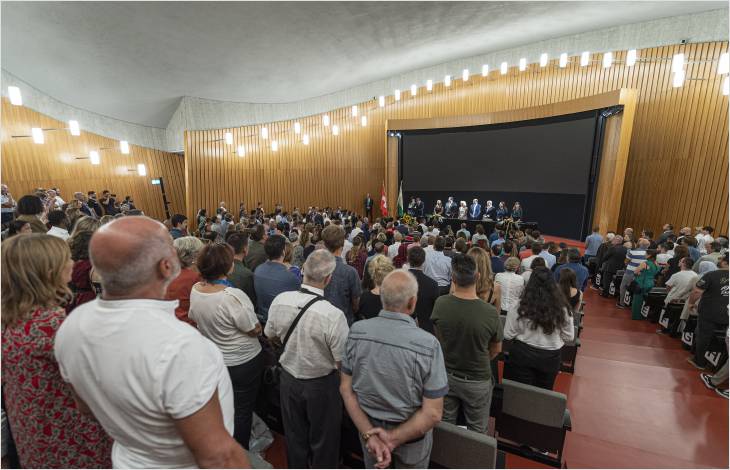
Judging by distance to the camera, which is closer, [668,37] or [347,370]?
[347,370]

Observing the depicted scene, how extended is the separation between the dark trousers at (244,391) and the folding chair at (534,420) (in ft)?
5.59

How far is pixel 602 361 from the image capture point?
3.90 meters

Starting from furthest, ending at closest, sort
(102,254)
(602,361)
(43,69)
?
(43,69), (602,361), (102,254)

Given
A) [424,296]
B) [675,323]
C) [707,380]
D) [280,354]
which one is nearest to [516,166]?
[675,323]

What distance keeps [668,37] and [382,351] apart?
1225 centimetres

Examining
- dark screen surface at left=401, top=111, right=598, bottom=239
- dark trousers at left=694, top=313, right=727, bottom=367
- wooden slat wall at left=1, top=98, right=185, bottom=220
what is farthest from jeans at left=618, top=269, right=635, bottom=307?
wooden slat wall at left=1, top=98, right=185, bottom=220

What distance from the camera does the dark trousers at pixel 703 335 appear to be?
12.1ft

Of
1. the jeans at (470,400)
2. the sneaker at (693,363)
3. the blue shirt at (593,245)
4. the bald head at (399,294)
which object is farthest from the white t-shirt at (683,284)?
the bald head at (399,294)

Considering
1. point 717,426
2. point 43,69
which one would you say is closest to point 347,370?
point 717,426

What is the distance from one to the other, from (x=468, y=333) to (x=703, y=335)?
3539 mm

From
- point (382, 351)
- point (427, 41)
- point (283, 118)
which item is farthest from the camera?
point (283, 118)

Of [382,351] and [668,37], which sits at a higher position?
[668,37]

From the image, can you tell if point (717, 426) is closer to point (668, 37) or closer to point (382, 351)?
point (382, 351)

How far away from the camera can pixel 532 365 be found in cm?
265
